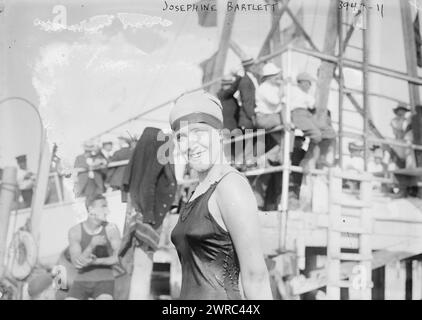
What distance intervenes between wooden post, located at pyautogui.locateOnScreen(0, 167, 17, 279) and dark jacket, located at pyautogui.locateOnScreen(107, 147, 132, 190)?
682 mm

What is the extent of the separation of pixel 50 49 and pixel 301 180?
1.96 metres

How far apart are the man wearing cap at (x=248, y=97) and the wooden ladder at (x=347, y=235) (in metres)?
0.70

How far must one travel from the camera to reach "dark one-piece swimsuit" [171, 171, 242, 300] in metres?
1.51

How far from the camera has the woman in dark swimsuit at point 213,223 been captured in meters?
1.47

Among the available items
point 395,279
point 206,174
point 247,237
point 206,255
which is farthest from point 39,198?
point 247,237

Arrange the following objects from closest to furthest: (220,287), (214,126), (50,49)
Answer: (220,287), (214,126), (50,49)

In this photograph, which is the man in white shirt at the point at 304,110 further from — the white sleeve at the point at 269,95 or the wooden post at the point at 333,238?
the wooden post at the point at 333,238

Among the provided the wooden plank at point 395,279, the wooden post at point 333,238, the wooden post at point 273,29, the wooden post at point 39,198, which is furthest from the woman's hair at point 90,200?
the wooden plank at point 395,279

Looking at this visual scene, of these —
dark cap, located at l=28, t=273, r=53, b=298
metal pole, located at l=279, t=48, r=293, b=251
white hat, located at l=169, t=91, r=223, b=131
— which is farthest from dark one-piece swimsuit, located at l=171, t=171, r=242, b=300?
dark cap, located at l=28, t=273, r=53, b=298

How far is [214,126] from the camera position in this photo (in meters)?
1.67

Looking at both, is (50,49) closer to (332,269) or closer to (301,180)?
(301,180)

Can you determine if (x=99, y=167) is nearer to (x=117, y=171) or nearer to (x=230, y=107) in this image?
(x=117, y=171)

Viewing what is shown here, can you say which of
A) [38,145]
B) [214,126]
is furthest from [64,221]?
[214,126]

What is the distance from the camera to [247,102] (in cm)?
459
